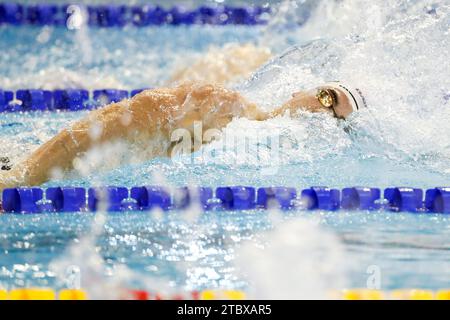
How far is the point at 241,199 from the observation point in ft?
8.79

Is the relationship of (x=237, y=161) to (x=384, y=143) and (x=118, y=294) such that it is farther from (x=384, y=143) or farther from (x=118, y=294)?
(x=118, y=294)

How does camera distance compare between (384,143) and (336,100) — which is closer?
(336,100)

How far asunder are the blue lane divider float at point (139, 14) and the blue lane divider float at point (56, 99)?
1.79 m

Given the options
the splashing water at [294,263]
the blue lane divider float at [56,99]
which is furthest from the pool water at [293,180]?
the blue lane divider float at [56,99]

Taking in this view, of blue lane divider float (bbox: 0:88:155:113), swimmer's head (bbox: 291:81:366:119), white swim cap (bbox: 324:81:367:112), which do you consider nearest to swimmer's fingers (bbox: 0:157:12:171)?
swimmer's head (bbox: 291:81:366:119)

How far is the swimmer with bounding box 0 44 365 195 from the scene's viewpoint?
258 cm

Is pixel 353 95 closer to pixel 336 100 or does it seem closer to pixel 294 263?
pixel 336 100

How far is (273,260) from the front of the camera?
223 cm

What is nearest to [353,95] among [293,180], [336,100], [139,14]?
[336,100]

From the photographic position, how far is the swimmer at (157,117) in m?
2.58

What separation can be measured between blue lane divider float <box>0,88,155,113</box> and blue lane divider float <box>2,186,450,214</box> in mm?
1712

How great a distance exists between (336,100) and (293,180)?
0.33 m
